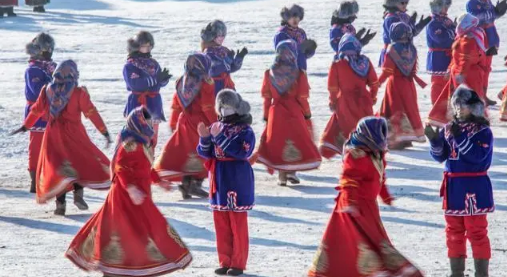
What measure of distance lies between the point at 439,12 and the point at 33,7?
1685cm

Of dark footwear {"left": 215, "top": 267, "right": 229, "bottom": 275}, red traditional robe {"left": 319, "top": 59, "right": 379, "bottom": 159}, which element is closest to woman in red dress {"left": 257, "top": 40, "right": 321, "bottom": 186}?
red traditional robe {"left": 319, "top": 59, "right": 379, "bottom": 159}

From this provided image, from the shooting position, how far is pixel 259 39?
1019 inches

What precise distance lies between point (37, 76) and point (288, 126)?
2.55 meters

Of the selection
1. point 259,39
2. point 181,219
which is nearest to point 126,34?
point 259,39

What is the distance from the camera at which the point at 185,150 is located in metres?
13.4

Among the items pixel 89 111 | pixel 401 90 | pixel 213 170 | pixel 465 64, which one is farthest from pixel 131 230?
pixel 465 64

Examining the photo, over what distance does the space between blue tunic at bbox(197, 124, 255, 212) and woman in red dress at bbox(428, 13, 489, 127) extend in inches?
201

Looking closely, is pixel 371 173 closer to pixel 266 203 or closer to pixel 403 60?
pixel 266 203

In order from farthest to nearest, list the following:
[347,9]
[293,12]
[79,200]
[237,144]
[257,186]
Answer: [347,9]
[293,12]
[257,186]
[79,200]
[237,144]

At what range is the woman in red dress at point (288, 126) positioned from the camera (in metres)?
13.7

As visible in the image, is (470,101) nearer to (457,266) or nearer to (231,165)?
(457,266)

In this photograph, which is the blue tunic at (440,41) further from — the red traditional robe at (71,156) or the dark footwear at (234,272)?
the dark footwear at (234,272)

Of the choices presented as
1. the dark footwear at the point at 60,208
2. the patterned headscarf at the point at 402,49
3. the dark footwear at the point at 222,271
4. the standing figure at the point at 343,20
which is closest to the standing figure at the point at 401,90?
the patterned headscarf at the point at 402,49

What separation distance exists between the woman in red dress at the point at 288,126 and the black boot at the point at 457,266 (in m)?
4.22
